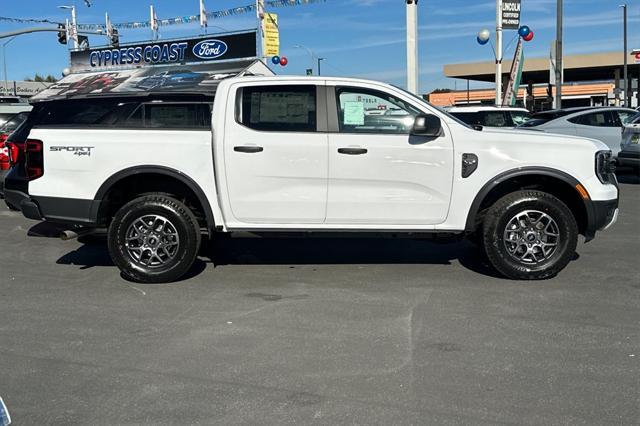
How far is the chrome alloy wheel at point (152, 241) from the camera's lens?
611cm

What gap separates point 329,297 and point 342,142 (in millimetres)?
1460

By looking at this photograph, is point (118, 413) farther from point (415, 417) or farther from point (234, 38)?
point (234, 38)

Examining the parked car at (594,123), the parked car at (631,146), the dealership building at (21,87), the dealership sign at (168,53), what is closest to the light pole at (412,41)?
the parked car at (594,123)

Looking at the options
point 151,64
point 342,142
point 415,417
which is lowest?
point 415,417

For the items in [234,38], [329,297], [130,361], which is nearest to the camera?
[130,361]

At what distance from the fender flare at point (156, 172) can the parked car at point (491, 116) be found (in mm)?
10298

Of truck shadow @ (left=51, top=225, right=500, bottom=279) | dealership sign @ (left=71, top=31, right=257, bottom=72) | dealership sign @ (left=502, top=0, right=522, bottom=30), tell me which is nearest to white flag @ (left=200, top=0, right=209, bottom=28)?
dealership sign @ (left=71, top=31, right=257, bottom=72)

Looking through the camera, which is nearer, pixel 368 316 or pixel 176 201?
pixel 368 316

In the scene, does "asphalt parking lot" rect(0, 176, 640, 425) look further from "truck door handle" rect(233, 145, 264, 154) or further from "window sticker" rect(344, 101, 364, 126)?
"window sticker" rect(344, 101, 364, 126)

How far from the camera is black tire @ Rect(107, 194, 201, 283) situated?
6.05 metres

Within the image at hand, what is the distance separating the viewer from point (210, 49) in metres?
23.5

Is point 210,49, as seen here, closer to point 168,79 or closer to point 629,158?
point 168,79

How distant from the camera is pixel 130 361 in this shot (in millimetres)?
A: 4246

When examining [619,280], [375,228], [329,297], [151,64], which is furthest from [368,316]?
[151,64]
